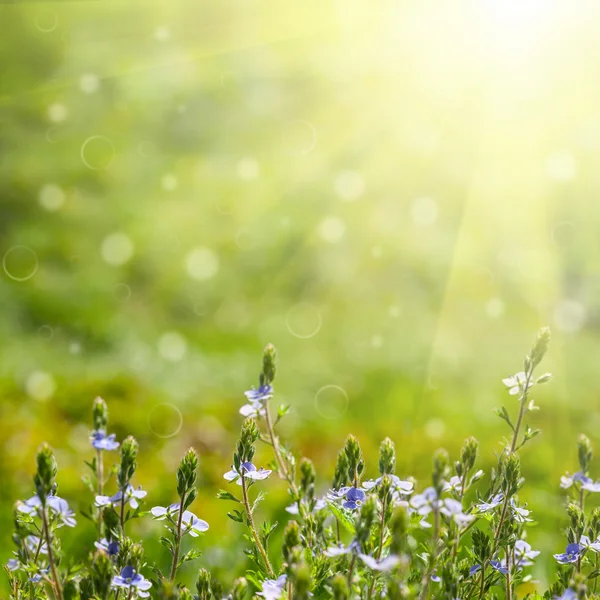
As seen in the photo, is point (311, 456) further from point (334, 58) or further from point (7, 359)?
point (334, 58)

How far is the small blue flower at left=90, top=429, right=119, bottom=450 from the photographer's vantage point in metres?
1.92

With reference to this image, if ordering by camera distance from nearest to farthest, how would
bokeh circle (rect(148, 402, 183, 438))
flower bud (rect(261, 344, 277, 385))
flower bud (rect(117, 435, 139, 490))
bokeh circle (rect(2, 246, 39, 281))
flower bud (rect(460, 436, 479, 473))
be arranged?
flower bud (rect(117, 435, 139, 490)), flower bud (rect(460, 436, 479, 473)), flower bud (rect(261, 344, 277, 385)), bokeh circle (rect(148, 402, 183, 438)), bokeh circle (rect(2, 246, 39, 281))

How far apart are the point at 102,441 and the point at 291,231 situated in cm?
766

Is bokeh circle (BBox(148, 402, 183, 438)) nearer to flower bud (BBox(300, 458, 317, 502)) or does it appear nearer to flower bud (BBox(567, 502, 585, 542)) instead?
flower bud (BBox(300, 458, 317, 502))

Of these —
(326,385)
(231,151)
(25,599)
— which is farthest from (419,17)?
(25,599)

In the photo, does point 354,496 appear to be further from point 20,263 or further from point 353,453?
point 20,263

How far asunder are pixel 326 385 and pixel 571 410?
2.19 metres

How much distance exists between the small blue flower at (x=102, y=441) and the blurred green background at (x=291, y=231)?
4.69 feet

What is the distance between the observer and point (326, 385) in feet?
21.8

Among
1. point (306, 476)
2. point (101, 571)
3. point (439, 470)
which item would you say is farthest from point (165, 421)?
point (439, 470)

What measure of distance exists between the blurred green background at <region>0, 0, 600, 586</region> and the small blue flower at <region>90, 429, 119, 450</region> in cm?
143

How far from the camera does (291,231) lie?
9.48 m

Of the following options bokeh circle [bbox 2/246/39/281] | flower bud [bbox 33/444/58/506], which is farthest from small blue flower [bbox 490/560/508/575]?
bokeh circle [bbox 2/246/39/281]

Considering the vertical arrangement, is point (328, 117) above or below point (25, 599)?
above
